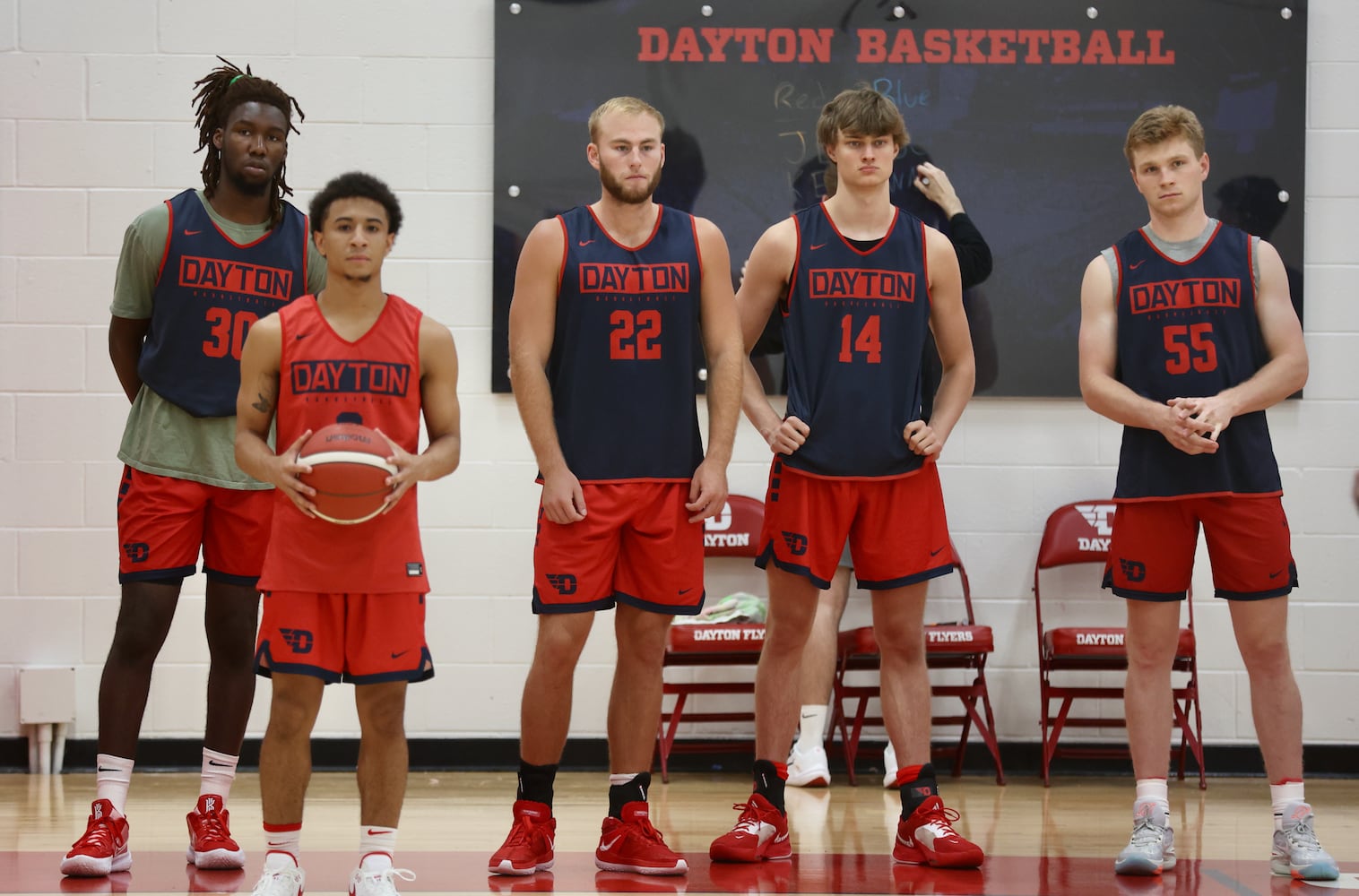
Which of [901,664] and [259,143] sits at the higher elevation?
[259,143]

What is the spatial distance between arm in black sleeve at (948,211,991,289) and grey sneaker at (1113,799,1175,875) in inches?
87.5

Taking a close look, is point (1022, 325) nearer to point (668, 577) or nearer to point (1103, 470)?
point (1103, 470)

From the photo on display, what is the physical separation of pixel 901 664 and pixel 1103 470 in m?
2.24

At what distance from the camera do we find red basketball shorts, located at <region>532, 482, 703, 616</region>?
10.7 feet

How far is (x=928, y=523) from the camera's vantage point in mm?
3459

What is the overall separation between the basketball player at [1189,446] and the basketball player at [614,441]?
1.05 meters

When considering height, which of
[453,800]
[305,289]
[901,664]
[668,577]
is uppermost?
[305,289]

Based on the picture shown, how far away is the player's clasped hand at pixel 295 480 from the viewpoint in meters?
Result: 2.72

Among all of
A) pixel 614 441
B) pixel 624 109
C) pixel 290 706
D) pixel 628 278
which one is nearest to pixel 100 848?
pixel 290 706

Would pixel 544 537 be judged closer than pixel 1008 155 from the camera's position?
Yes

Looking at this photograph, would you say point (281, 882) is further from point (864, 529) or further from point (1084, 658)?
point (1084, 658)

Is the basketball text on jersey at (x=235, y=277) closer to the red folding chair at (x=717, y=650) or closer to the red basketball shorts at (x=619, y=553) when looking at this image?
the red basketball shorts at (x=619, y=553)

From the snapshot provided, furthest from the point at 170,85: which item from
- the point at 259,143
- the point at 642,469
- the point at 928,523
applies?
the point at 928,523

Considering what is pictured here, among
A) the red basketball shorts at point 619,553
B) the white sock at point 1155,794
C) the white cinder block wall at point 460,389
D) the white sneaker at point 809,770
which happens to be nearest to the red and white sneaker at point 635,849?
the red basketball shorts at point 619,553
